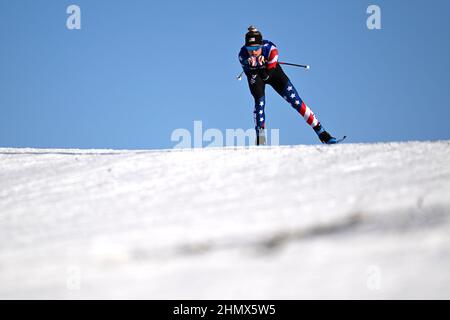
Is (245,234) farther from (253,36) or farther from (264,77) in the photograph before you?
(253,36)

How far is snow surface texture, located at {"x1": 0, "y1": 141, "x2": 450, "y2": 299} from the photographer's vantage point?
1.13 metres

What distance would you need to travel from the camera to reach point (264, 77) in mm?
4680

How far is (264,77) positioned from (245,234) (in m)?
3.49

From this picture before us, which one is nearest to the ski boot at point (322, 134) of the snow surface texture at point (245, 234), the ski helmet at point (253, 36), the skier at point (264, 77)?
the skier at point (264, 77)

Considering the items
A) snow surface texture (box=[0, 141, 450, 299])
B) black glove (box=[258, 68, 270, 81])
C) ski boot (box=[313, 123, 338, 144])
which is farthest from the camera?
black glove (box=[258, 68, 270, 81])

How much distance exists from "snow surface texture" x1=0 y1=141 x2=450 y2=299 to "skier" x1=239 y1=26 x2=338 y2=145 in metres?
2.44

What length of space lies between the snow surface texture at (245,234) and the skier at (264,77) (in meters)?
2.44

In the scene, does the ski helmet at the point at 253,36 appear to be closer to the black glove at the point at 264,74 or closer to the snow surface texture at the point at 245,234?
the black glove at the point at 264,74

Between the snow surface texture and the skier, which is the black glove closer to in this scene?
the skier

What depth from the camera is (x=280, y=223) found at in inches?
54.2

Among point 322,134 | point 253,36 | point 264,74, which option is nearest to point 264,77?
point 264,74

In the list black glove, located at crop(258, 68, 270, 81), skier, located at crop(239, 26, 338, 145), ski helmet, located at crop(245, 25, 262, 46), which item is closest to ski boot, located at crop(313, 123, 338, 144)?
skier, located at crop(239, 26, 338, 145)
